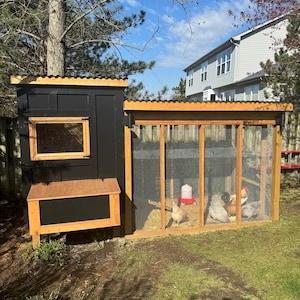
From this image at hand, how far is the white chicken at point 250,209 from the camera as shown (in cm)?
523

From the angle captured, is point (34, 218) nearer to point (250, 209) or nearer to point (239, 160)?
point (239, 160)

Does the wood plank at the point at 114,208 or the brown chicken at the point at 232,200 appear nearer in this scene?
the wood plank at the point at 114,208

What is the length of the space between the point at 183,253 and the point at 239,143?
2.20 metres

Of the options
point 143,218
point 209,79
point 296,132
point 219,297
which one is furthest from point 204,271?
point 209,79

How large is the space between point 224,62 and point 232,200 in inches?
603

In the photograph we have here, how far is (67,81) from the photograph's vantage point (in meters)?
4.12

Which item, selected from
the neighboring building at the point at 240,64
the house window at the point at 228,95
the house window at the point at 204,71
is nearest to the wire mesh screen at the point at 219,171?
the neighboring building at the point at 240,64

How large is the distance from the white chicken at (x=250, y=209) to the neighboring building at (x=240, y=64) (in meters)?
10.1

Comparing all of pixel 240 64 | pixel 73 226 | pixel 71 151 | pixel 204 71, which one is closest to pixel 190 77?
pixel 204 71

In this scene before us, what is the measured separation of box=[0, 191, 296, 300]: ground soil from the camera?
320cm

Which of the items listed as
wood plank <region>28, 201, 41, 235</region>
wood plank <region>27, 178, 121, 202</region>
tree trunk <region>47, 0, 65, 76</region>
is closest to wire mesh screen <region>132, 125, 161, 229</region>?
wood plank <region>27, 178, 121, 202</region>

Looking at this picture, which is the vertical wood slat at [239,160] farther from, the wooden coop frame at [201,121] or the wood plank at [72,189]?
the wood plank at [72,189]

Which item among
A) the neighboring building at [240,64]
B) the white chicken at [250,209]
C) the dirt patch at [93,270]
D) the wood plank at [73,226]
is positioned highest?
the neighboring building at [240,64]

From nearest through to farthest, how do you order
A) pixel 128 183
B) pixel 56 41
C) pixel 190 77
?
pixel 128 183 → pixel 56 41 → pixel 190 77
